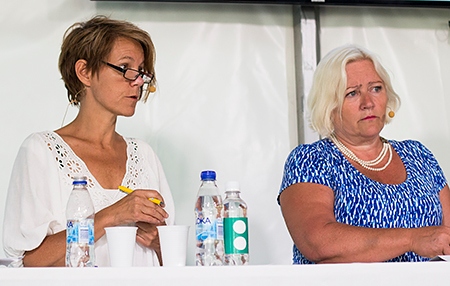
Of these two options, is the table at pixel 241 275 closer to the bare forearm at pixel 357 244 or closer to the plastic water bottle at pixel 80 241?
the plastic water bottle at pixel 80 241

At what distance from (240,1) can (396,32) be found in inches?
26.4

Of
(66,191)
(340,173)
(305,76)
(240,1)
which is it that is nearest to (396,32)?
(305,76)

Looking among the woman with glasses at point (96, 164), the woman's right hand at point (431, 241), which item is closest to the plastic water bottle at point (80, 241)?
the woman with glasses at point (96, 164)

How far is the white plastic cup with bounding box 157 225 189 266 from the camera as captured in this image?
1.53 m

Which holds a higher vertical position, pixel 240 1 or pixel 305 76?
Answer: pixel 240 1

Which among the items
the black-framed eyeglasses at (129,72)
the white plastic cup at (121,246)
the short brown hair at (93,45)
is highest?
the short brown hair at (93,45)

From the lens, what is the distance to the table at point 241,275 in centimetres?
137

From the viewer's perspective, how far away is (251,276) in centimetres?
139

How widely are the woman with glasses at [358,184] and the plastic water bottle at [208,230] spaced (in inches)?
12.3

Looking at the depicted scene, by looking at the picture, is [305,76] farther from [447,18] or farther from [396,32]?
[447,18]

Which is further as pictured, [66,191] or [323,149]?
[323,149]

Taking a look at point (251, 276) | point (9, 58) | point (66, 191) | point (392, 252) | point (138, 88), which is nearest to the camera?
point (251, 276)

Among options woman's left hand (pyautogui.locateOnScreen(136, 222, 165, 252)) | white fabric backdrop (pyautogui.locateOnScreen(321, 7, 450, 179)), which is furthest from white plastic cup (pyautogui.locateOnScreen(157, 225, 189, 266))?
white fabric backdrop (pyautogui.locateOnScreen(321, 7, 450, 179))

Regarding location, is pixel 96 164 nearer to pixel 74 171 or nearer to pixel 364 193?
pixel 74 171
